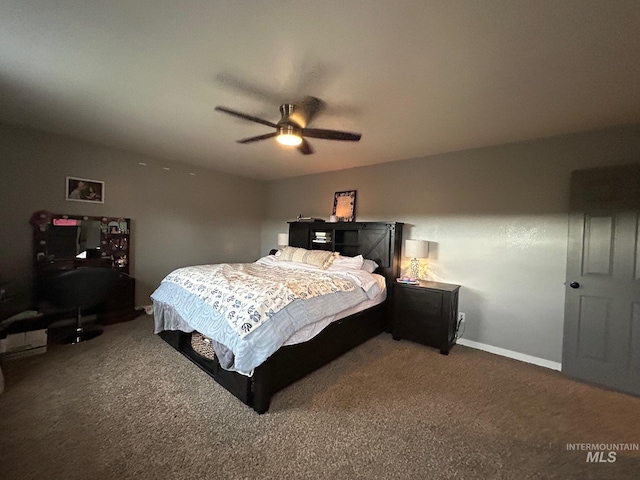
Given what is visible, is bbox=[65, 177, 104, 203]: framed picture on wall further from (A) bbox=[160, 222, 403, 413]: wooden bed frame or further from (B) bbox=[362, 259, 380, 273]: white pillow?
(B) bbox=[362, 259, 380, 273]: white pillow

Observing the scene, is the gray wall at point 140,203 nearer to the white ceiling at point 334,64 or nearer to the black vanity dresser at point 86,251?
the black vanity dresser at point 86,251

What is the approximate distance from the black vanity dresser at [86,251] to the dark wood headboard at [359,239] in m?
2.63

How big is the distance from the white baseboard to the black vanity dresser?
184 inches

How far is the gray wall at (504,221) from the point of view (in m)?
2.86

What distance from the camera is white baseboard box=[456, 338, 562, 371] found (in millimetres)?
2877

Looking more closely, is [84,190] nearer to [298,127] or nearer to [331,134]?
[298,127]

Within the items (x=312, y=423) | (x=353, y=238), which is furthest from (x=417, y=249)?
(x=312, y=423)

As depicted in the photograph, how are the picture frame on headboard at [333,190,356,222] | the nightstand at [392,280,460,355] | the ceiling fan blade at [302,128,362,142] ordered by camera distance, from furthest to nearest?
the picture frame on headboard at [333,190,356,222]
the nightstand at [392,280,460,355]
the ceiling fan blade at [302,128,362,142]

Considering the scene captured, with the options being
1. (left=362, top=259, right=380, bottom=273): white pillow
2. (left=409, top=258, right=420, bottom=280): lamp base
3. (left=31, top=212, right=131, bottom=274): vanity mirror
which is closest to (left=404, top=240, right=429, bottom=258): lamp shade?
(left=409, top=258, right=420, bottom=280): lamp base

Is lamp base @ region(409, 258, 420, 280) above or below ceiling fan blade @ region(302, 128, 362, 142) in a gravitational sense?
below

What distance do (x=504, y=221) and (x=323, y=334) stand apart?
2.55m

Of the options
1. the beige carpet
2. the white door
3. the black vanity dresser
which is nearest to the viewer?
the beige carpet

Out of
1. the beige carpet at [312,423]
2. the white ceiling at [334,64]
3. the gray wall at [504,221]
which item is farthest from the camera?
the gray wall at [504,221]

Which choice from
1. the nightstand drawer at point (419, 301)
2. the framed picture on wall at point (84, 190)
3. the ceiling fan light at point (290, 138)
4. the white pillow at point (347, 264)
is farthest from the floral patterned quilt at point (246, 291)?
the framed picture on wall at point (84, 190)
